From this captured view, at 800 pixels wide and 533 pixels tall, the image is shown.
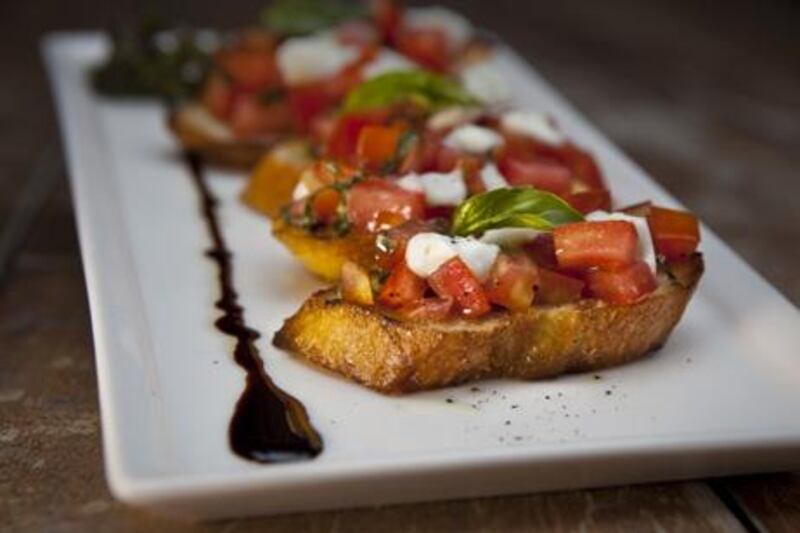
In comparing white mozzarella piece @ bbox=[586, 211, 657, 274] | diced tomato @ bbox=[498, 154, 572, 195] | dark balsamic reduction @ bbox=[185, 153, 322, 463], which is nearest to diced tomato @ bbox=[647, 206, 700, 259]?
white mozzarella piece @ bbox=[586, 211, 657, 274]

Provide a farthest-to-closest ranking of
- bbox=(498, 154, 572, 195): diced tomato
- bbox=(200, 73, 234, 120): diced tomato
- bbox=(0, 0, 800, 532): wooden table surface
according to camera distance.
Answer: bbox=(200, 73, 234, 120): diced tomato < bbox=(498, 154, 572, 195): diced tomato < bbox=(0, 0, 800, 532): wooden table surface

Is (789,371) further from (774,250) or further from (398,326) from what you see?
(774,250)

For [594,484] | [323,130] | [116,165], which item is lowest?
[116,165]

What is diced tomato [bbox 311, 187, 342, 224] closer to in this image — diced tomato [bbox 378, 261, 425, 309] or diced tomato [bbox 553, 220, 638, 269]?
diced tomato [bbox 378, 261, 425, 309]

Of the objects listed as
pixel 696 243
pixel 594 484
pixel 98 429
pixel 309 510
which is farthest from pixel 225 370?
pixel 696 243

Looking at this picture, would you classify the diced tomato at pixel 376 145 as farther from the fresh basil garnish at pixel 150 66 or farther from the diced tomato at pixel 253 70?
the fresh basil garnish at pixel 150 66

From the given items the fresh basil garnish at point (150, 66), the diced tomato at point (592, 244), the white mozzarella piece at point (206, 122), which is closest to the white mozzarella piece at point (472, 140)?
the diced tomato at point (592, 244)
